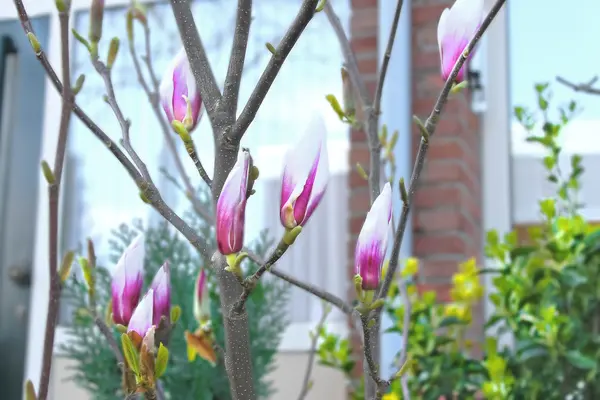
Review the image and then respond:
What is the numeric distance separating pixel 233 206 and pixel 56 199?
0.34 ft

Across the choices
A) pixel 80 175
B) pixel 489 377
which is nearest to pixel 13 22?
pixel 80 175

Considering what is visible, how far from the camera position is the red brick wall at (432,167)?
2.38m

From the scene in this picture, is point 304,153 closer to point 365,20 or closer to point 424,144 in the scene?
point 424,144

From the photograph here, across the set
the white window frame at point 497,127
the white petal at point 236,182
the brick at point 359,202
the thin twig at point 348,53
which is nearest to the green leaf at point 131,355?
the white petal at point 236,182

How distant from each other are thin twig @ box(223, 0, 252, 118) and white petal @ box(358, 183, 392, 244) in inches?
4.8

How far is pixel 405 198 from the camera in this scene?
0.57m

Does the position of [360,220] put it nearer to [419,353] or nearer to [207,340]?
[419,353]

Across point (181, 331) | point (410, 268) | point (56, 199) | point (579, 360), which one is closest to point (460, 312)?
point (410, 268)

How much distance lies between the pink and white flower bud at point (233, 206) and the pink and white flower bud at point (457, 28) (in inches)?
8.7

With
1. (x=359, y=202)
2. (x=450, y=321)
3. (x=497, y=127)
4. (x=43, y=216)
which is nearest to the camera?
(x=450, y=321)

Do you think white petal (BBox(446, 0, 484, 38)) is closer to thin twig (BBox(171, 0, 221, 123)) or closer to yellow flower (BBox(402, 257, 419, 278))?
thin twig (BBox(171, 0, 221, 123))

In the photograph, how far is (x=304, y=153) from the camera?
501 mm

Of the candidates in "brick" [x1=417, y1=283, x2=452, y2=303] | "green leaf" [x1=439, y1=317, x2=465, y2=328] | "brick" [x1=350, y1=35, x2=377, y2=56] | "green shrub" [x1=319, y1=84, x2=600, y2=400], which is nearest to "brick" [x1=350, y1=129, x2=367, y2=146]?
"brick" [x1=350, y1=35, x2=377, y2=56]

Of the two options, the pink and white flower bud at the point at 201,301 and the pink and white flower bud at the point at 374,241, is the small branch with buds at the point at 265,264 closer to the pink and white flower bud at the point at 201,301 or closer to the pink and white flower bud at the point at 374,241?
Result: the pink and white flower bud at the point at 374,241
